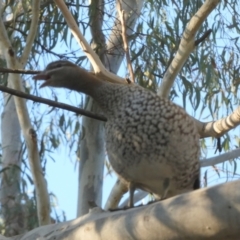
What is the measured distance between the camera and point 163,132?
304 cm

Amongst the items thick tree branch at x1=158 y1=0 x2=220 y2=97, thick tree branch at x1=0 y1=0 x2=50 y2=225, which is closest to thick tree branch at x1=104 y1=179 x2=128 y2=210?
thick tree branch at x1=0 y1=0 x2=50 y2=225

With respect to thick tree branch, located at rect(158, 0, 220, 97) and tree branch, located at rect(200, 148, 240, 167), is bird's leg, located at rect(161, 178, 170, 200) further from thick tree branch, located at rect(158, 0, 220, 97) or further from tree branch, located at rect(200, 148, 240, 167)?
tree branch, located at rect(200, 148, 240, 167)

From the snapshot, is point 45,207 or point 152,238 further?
point 45,207

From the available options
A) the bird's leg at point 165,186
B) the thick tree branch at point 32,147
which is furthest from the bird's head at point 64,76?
the thick tree branch at point 32,147

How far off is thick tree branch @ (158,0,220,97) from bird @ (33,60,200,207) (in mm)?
1059

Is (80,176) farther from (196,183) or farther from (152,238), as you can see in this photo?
(152,238)

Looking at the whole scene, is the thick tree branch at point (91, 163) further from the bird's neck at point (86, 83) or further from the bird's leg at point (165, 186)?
the bird's leg at point (165, 186)

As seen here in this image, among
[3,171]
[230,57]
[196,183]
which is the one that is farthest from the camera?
[3,171]

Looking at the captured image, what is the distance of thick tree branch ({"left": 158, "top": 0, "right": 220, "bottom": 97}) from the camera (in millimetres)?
4165

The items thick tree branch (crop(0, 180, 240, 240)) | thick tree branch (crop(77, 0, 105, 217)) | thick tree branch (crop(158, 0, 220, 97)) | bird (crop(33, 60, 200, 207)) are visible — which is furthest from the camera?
thick tree branch (crop(77, 0, 105, 217))

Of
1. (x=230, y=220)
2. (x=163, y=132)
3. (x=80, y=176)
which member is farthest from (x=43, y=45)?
(x=230, y=220)

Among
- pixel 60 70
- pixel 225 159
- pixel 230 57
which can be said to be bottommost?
pixel 225 159

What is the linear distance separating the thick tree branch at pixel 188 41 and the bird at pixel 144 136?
3.47 ft

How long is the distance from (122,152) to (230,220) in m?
1.22
